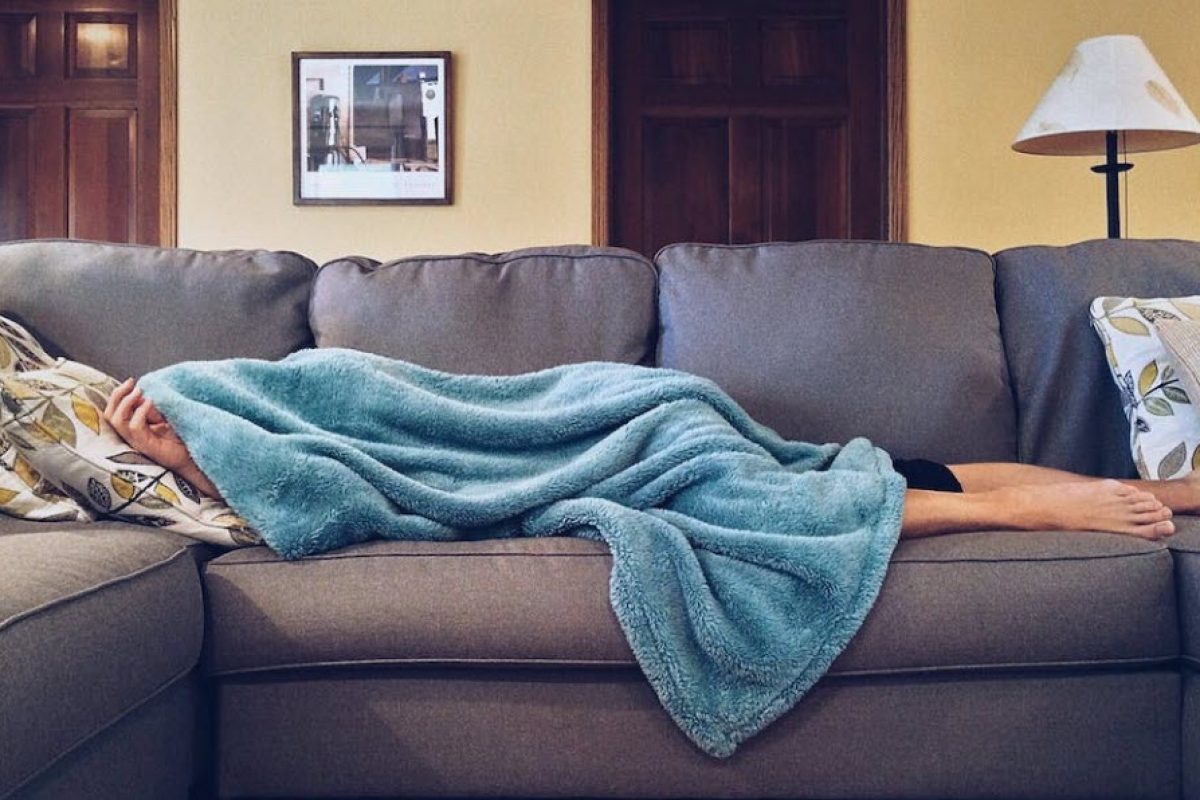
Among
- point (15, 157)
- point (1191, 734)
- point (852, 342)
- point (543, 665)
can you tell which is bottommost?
point (1191, 734)

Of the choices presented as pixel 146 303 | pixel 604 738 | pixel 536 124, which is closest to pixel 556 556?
pixel 604 738

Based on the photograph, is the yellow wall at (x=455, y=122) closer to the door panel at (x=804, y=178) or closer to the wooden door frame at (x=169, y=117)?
the wooden door frame at (x=169, y=117)

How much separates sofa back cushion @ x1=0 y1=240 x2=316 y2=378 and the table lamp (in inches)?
73.8

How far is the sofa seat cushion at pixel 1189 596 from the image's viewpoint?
1371 millimetres

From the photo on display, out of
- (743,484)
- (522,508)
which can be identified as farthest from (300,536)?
(743,484)

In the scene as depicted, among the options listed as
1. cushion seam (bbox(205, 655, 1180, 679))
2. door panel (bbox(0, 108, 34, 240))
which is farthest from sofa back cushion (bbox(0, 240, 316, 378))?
door panel (bbox(0, 108, 34, 240))

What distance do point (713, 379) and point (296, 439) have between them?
744 millimetres

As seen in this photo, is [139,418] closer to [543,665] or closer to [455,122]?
[543,665]

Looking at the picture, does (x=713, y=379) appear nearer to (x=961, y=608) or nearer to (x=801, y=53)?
(x=961, y=608)

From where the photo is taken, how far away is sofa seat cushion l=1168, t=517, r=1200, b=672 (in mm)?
1371

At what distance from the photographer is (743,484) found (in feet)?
4.74

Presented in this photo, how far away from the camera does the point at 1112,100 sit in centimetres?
272

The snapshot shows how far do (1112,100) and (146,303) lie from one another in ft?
7.23

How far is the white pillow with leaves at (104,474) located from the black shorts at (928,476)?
3.07 ft
